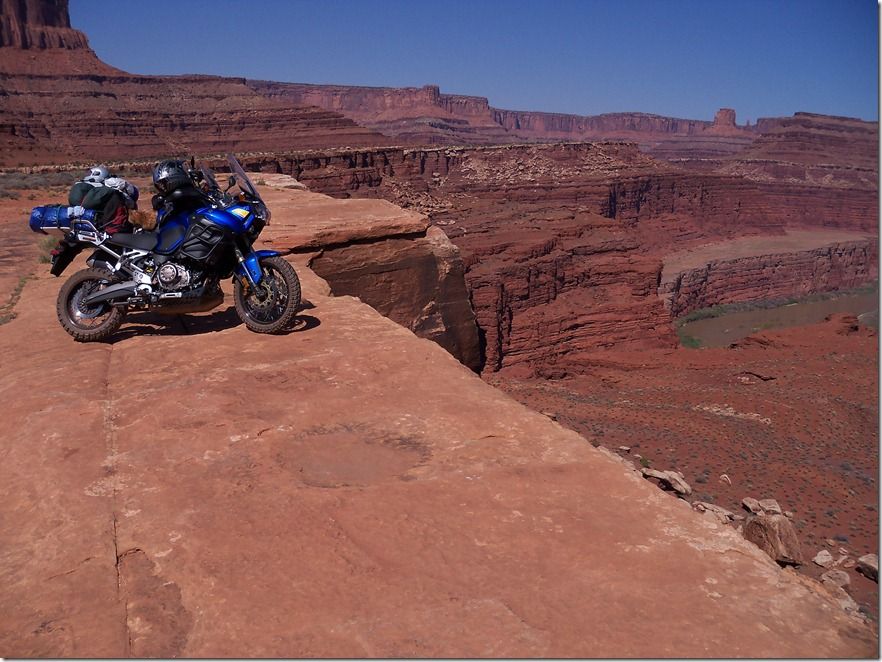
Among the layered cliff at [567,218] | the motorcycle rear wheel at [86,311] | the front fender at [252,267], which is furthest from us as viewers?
the layered cliff at [567,218]

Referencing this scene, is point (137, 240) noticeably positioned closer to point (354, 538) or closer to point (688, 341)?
point (354, 538)

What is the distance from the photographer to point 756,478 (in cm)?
1083

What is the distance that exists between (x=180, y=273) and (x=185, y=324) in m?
0.59

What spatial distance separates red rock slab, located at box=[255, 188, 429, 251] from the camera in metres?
8.46

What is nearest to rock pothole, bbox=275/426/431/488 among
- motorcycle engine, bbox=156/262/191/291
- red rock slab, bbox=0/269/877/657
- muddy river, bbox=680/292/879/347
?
red rock slab, bbox=0/269/877/657

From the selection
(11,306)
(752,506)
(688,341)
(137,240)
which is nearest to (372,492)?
(137,240)

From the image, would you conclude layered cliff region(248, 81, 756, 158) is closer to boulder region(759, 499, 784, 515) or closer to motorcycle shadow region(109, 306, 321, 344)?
boulder region(759, 499, 784, 515)

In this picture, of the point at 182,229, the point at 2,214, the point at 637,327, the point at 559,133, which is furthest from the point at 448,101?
the point at 182,229

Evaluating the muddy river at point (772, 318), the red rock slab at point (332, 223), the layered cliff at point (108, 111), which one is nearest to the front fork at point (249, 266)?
the red rock slab at point (332, 223)

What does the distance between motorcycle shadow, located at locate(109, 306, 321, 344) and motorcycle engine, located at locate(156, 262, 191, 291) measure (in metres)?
0.38

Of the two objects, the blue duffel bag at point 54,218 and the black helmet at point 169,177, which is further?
the blue duffel bag at point 54,218

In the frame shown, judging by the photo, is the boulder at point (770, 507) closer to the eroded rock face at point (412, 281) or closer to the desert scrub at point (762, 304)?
the eroded rock face at point (412, 281)

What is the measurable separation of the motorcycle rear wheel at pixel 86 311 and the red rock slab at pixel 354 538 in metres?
1.12

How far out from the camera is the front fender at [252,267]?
5.25 m
